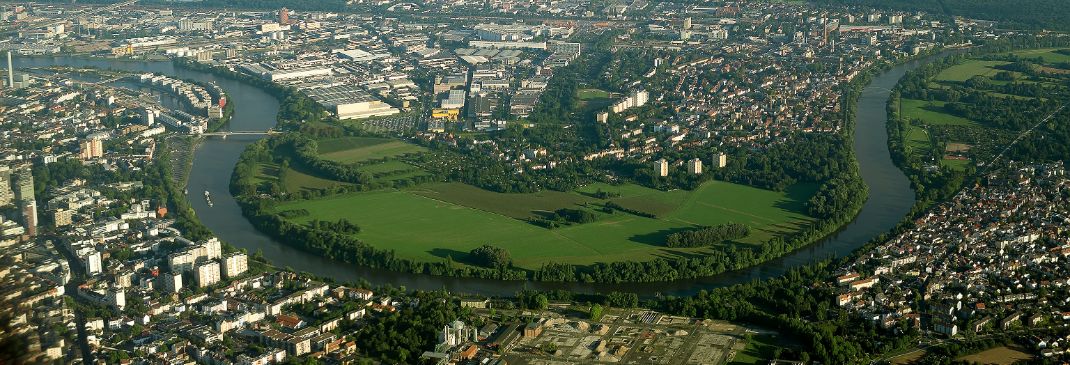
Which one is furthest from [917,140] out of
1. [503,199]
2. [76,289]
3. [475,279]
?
[76,289]

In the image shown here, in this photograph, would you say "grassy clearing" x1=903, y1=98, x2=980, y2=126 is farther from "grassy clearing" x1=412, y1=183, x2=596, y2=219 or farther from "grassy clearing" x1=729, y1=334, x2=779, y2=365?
"grassy clearing" x1=729, y1=334, x2=779, y2=365

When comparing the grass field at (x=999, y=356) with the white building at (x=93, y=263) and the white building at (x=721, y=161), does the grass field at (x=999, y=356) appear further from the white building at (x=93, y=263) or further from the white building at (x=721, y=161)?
the white building at (x=93, y=263)

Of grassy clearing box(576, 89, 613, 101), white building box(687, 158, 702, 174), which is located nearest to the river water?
white building box(687, 158, 702, 174)

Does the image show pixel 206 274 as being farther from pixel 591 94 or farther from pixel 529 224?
pixel 591 94

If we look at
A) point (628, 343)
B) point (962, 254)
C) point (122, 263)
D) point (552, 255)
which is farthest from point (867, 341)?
point (122, 263)

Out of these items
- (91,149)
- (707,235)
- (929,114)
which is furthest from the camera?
(929,114)

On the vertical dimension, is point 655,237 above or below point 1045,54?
below
